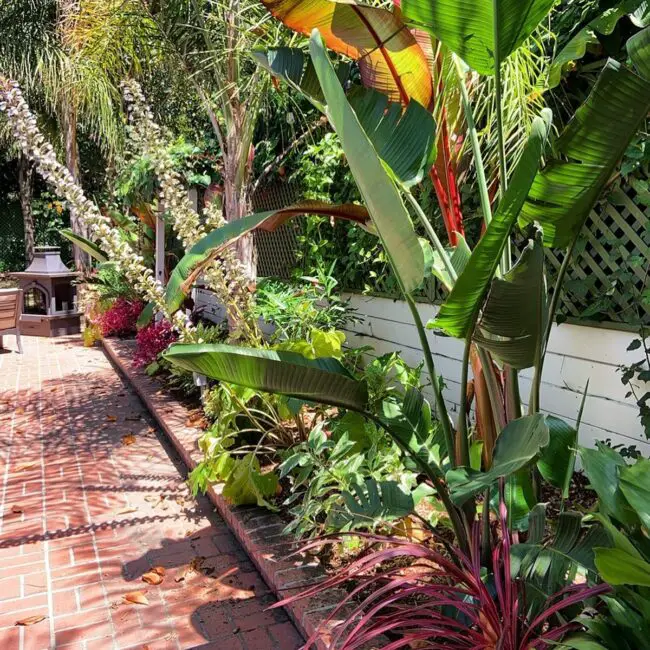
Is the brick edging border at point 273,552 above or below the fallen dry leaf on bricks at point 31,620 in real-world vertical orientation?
above

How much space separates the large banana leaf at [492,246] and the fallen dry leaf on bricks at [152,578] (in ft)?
7.40

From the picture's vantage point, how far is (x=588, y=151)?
206cm

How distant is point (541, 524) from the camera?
6.92 ft

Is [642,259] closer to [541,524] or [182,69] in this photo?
[541,524]

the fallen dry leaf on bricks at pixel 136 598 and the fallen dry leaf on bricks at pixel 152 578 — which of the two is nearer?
the fallen dry leaf on bricks at pixel 136 598

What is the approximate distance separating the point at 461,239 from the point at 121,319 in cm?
954

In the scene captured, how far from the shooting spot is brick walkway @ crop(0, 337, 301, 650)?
287 centimetres

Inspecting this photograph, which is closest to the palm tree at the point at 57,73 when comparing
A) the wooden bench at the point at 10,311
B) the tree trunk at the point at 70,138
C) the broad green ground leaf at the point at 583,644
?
the tree trunk at the point at 70,138

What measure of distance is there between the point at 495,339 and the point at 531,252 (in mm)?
479

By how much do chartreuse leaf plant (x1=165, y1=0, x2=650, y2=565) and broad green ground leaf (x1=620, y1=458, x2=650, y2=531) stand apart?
22 cm

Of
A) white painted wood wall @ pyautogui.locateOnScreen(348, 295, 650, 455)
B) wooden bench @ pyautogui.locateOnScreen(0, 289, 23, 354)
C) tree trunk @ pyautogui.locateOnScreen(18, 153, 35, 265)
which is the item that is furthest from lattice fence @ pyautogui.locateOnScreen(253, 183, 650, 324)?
tree trunk @ pyautogui.locateOnScreen(18, 153, 35, 265)

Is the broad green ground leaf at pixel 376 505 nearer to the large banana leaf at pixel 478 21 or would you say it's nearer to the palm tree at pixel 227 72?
the large banana leaf at pixel 478 21

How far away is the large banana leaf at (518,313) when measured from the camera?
1.80 metres

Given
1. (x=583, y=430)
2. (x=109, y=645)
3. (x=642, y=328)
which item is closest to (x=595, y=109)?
(x=642, y=328)
